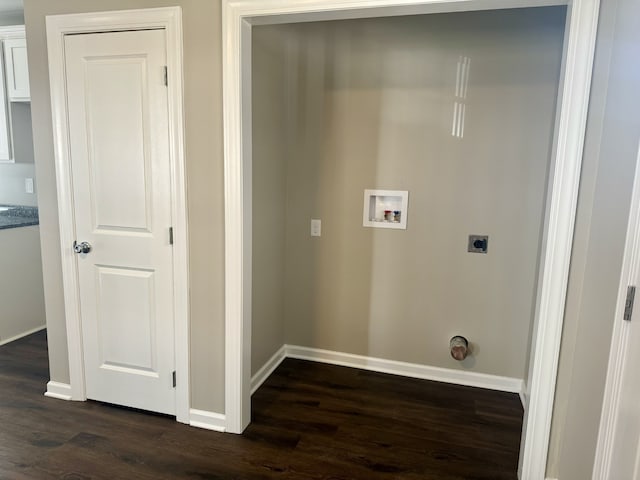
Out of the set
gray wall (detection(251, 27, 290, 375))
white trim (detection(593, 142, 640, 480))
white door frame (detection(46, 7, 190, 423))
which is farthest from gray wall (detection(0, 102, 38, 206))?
white trim (detection(593, 142, 640, 480))

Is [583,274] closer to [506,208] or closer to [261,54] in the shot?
[506,208]

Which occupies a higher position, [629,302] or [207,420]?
[629,302]

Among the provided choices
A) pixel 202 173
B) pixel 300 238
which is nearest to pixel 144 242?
pixel 202 173

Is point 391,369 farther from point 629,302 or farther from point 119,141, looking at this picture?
point 119,141

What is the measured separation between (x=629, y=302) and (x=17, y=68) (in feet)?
14.7

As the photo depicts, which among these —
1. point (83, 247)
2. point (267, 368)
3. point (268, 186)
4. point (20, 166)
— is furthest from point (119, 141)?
point (20, 166)

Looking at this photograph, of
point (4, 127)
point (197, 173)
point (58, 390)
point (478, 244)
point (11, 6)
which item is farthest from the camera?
point (4, 127)

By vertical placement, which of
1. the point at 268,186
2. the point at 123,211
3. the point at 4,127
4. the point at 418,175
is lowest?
the point at 123,211

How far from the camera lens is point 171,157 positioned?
2.23m

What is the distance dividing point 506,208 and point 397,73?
1148mm

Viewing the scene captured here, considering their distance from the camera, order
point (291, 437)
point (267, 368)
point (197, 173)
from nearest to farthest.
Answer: point (197, 173), point (291, 437), point (267, 368)

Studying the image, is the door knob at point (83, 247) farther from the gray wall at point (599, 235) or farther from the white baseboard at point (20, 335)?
the gray wall at point (599, 235)

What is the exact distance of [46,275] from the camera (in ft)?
8.45

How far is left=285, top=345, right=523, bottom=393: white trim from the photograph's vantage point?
293cm
